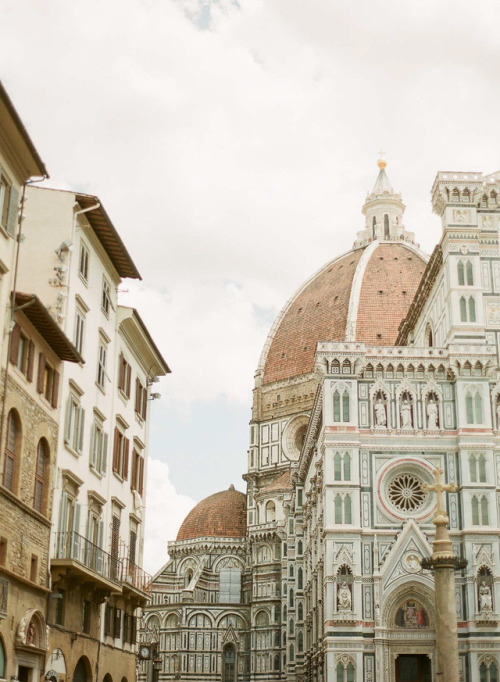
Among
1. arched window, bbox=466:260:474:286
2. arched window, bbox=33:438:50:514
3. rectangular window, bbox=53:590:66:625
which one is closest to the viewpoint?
arched window, bbox=33:438:50:514

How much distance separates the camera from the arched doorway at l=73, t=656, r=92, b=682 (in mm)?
29328

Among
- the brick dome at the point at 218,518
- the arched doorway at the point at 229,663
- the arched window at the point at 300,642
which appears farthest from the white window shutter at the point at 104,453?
the brick dome at the point at 218,518

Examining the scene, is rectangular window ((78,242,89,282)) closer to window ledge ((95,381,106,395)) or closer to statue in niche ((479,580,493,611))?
window ledge ((95,381,106,395))

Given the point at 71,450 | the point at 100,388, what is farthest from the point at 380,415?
the point at 71,450

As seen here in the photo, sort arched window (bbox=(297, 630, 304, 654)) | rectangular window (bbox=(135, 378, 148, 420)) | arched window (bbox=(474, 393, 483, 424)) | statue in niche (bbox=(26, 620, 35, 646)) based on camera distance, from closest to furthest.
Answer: statue in niche (bbox=(26, 620, 35, 646)) < rectangular window (bbox=(135, 378, 148, 420)) < arched window (bbox=(474, 393, 483, 424)) < arched window (bbox=(297, 630, 304, 654))

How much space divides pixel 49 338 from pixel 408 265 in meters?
75.9

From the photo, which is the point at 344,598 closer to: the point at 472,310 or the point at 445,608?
the point at 445,608

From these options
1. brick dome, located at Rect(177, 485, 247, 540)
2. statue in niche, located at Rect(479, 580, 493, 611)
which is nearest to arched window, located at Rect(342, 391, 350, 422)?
statue in niche, located at Rect(479, 580, 493, 611)

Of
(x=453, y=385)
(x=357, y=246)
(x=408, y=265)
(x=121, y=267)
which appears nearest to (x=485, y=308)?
(x=453, y=385)

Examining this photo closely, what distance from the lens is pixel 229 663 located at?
8062 centimetres

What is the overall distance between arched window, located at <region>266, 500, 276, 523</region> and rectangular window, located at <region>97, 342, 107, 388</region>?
54720 millimetres

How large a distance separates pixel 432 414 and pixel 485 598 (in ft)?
29.6

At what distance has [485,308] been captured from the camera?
50656 millimetres

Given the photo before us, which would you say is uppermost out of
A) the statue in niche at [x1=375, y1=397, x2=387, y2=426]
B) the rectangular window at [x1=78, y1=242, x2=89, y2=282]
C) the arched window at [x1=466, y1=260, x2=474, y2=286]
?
the arched window at [x1=466, y1=260, x2=474, y2=286]
